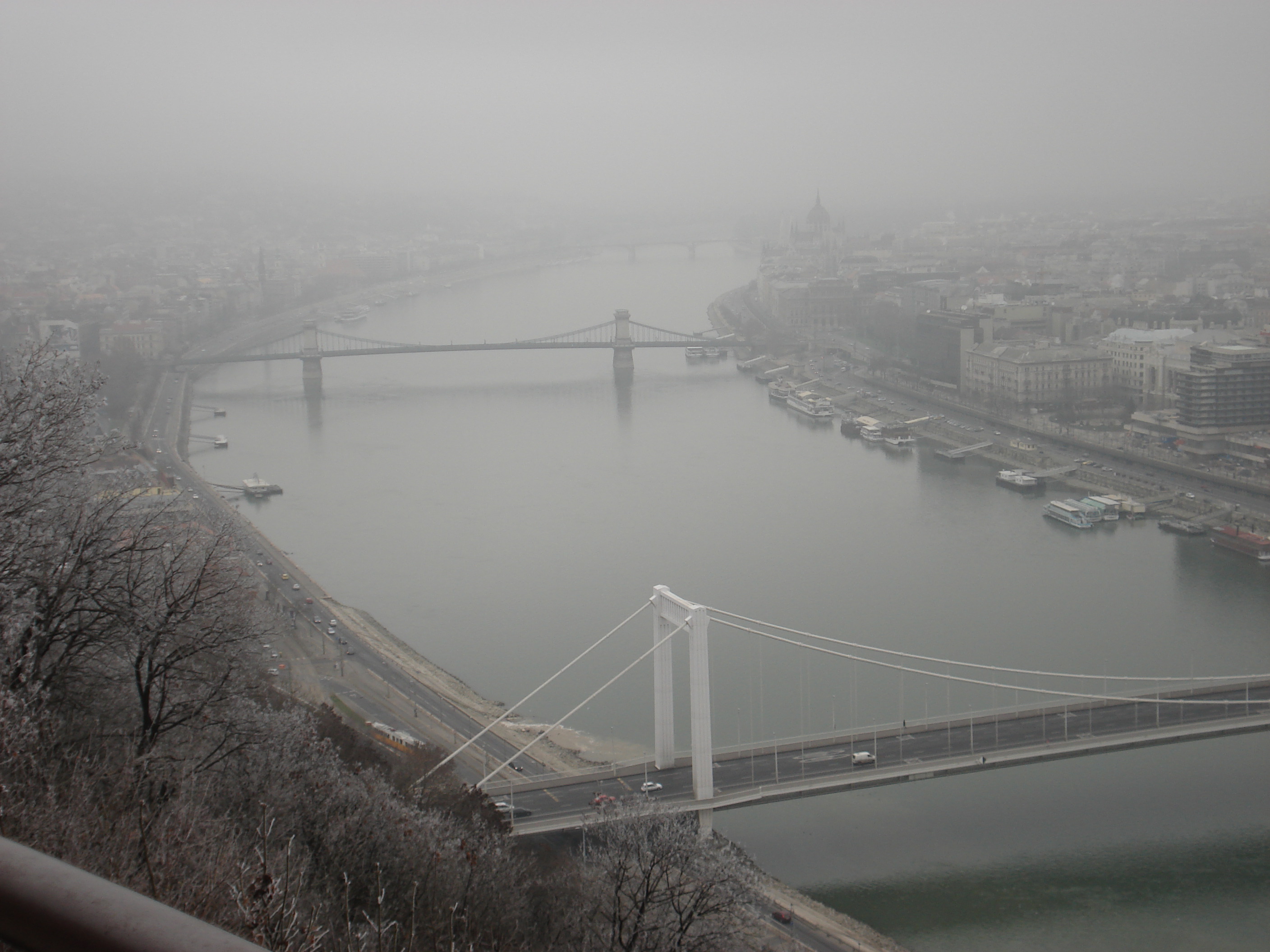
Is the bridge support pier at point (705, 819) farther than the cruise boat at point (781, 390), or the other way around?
the cruise boat at point (781, 390)

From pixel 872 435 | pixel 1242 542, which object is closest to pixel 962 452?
pixel 872 435

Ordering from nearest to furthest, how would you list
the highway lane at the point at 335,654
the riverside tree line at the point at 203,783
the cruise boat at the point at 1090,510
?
the riverside tree line at the point at 203,783 → the highway lane at the point at 335,654 → the cruise boat at the point at 1090,510

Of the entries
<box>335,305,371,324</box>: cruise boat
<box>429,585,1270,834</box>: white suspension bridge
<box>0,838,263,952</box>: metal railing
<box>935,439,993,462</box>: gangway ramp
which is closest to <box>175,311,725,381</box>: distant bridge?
<box>335,305,371,324</box>: cruise boat

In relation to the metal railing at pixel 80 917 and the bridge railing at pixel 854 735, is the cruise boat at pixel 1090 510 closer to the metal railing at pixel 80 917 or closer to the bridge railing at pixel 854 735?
the bridge railing at pixel 854 735

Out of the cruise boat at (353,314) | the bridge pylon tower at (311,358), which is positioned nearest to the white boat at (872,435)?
the bridge pylon tower at (311,358)

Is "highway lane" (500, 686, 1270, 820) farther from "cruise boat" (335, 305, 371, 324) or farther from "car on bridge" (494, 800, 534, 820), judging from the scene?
"cruise boat" (335, 305, 371, 324)

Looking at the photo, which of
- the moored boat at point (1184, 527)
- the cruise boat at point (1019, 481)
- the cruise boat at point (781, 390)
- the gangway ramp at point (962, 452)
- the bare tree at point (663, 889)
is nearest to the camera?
the bare tree at point (663, 889)

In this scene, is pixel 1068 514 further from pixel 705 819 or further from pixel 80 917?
pixel 80 917
